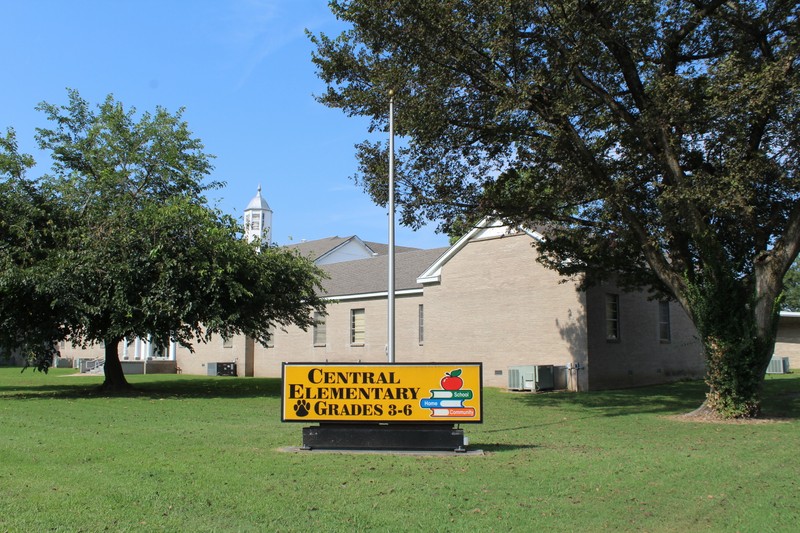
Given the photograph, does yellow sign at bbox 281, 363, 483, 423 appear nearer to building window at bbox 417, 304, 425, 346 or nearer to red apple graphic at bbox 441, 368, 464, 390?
red apple graphic at bbox 441, 368, 464, 390

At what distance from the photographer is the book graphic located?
420 inches

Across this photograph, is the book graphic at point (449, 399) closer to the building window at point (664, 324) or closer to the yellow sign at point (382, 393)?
the yellow sign at point (382, 393)

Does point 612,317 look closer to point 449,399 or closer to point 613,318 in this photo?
point 613,318

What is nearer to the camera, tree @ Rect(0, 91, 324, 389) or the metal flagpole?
the metal flagpole

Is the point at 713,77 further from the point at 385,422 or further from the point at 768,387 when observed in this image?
the point at 768,387

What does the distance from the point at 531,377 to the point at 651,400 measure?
462 cm

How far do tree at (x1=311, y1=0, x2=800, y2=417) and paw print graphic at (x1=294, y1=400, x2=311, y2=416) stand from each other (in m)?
7.64

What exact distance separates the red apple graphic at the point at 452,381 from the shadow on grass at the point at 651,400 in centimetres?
761

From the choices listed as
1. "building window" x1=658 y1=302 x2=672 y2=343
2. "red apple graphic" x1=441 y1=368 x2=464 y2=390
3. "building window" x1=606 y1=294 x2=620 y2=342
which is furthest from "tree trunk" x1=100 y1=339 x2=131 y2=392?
"building window" x1=658 y1=302 x2=672 y2=343

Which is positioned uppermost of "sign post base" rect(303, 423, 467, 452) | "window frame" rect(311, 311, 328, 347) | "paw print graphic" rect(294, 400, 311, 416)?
"window frame" rect(311, 311, 328, 347)

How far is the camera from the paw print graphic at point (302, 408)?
10906 mm

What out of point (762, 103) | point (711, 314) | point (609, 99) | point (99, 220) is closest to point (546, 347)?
point (711, 314)

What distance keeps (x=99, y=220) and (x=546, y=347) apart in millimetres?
15700

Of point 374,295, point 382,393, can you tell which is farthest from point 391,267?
point 374,295
